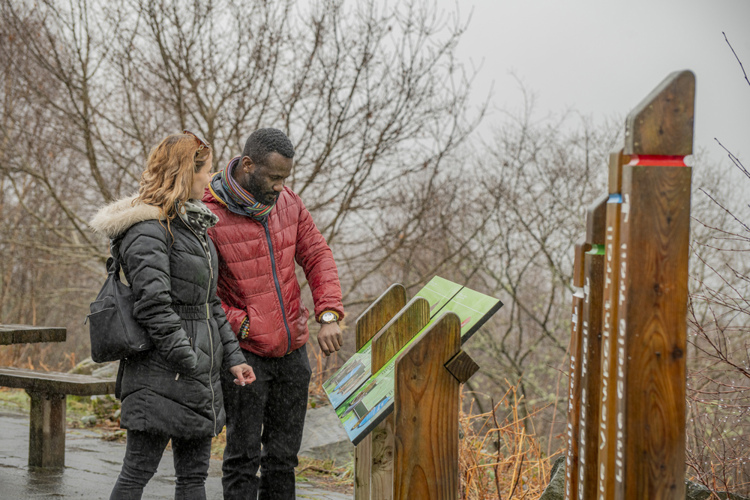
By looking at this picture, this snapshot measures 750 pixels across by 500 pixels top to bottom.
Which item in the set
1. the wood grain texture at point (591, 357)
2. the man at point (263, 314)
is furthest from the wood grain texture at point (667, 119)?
the man at point (263, 314)

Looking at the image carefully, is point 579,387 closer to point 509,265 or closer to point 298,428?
point 298,428

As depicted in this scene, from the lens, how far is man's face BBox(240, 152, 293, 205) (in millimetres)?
3039

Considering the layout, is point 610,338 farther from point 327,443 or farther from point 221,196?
point 327,443

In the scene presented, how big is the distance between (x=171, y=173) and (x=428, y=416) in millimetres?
1403

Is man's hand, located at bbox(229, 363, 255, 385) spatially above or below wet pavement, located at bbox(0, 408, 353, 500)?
above

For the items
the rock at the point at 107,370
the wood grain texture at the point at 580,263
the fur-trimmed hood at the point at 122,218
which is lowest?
the rock at the point at 107,370

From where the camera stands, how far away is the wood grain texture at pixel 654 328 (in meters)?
1.55

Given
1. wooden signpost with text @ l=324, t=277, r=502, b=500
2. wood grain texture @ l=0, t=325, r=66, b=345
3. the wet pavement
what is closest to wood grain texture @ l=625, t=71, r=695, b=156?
wooden signpost with text @ l=324, t=277, r=502, b=500

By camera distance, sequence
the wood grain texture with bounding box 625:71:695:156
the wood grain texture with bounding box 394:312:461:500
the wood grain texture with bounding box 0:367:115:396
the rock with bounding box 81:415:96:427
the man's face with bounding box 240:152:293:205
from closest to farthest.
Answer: the wood grain texture with bounding box 625:71:695:156 < the wood grain texture with bounding box 394:312:461:500 < the man's face with bounding box 240:152:293:205 < the wood grain texture with bounding box 0:367:115:396 < the rock with bounding box 81:415:96:427

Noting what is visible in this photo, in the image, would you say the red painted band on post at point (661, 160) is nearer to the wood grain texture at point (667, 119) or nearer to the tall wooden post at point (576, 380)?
the wood grain texture at point (667, 119)

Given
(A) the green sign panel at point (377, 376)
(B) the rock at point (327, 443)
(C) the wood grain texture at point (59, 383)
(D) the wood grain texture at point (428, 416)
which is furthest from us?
(B) the rock at point (327, 443)

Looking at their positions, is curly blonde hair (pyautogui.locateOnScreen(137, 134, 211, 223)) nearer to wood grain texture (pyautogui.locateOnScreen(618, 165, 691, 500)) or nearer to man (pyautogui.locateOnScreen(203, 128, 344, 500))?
man (pyautogui.locateOnScreen(203, 128, 344, 500))

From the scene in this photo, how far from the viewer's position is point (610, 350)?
5.31 ft

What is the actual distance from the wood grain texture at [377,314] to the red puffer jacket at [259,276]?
159mm
